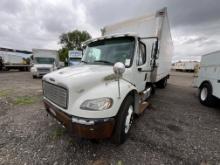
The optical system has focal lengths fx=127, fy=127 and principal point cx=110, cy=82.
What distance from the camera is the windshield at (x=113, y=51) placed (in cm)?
305

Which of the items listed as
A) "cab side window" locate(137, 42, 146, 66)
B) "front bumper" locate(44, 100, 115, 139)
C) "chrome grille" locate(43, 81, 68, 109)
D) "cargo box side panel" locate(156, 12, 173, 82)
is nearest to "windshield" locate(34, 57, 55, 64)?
"cargo box side panel" locate(156, 12, 173, 82)

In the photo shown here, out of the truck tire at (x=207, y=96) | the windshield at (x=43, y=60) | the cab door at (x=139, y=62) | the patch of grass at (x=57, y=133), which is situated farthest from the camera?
the windshield at (x=43, y=60)

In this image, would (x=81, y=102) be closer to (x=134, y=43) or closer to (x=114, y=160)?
(x=114, y=160)

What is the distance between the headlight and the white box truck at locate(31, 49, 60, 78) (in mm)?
11459

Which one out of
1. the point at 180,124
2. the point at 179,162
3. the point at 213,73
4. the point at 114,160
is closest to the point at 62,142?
the point at 114,160

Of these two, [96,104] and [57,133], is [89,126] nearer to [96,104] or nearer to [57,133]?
[96,104]

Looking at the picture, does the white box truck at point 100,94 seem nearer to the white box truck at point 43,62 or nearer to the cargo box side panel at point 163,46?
the cargo box side panel at point 163,46

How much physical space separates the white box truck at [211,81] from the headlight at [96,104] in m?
4.74

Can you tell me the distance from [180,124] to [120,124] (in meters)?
2.42

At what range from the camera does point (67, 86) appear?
205 centimetres

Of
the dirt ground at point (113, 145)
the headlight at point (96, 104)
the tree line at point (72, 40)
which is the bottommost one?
the dirt ground at point (113, 145)

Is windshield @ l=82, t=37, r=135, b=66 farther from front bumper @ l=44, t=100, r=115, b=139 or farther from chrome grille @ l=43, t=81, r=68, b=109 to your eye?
front bumper @ l=44, t=100, r=115, b=139

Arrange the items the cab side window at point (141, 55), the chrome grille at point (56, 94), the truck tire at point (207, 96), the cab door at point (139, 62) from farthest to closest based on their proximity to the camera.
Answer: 1. the truck tire at point (207, 96)
2. the cab side window at point (141, 55)
3. the cab door at point (139, 62)
4. the chrome grille at point (56, 94)

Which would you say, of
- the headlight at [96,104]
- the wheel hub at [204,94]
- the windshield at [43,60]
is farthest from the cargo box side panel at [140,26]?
the windshield at [43,60]
